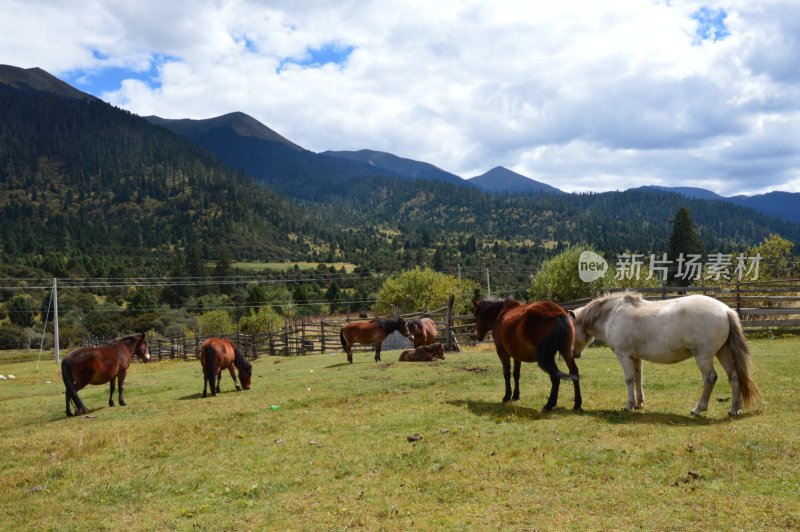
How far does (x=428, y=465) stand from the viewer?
6844 mm

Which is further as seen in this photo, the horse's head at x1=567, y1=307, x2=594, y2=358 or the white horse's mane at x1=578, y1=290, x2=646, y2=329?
the horse's head at x1=567, y1=307, x2=594, y2=358

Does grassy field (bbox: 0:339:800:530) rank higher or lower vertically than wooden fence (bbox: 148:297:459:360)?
higher

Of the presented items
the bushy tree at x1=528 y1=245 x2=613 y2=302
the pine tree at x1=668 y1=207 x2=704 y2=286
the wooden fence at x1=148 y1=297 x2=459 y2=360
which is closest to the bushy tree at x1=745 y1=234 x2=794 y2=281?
the bushy tree at x1=528 y1=245 x2=613 y2=302

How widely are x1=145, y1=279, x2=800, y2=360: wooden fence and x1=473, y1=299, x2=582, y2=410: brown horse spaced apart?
11.3 m

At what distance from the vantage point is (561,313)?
9664 millimetres

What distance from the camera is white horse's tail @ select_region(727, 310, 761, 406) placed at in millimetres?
8273

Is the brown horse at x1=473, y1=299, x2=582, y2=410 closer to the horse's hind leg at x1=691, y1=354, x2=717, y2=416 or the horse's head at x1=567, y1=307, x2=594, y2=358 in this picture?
the horse's head at x1=567, y1=307, x2=594, y2=358

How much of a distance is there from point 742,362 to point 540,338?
321 cm

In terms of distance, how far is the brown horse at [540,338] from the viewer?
372 inches

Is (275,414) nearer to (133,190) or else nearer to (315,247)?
(315,247)

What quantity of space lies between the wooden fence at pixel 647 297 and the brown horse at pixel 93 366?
494 inches

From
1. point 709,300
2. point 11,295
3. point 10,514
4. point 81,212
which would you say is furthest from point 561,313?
point 81,212

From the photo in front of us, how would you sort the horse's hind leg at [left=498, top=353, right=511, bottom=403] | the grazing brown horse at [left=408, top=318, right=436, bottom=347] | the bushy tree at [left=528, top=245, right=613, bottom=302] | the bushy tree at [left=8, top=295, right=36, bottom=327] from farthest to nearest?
the bushy tree at [left=8, top=295, right=36, bottom=327] → the bushy tree at [left=528, top=245, right=613, bottom=302] → the grazing brown horse at [left=408, top=318, right=436, bottom=347] → the horse's hind leg at [left=498, top=353, right=511, bottom=403]

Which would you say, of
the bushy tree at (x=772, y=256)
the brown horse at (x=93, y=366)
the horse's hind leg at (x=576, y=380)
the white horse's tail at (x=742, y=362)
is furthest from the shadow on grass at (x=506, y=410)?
the bushy tree at (x=772, y=256)
